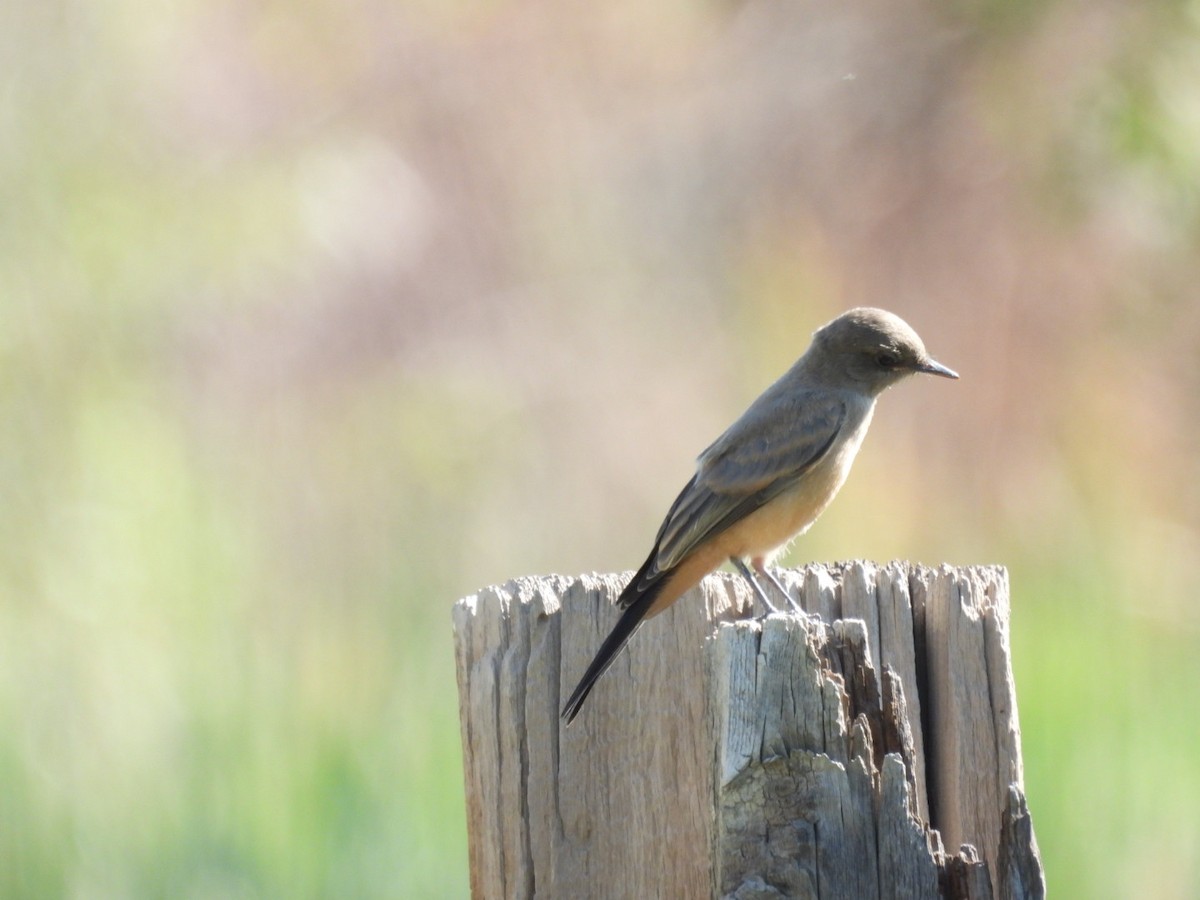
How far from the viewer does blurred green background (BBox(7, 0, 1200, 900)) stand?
473cm

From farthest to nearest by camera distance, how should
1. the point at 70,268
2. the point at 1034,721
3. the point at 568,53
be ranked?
the point at 568,53, the point at 70,268, the point at 1034,721

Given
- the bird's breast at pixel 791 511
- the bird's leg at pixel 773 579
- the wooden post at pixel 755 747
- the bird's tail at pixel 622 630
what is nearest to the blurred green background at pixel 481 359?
the bird's breast at pixel 791 511

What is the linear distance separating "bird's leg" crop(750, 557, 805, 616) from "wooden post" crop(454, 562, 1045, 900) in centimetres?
4

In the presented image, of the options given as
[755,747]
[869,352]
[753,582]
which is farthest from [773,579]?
[755,747]

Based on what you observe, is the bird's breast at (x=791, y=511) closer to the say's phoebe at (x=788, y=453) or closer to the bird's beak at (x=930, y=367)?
the say's phoebe at (x=788, y=453)

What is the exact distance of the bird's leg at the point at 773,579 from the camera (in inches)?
138

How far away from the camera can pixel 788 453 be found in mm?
4559

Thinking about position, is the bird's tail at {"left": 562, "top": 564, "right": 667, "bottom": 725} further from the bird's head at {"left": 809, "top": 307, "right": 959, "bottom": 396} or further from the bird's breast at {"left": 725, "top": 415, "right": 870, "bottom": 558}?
the bird's head at {"left": 809, "top": 307, "right": 959, "bottom": 396}

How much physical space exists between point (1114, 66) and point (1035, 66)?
0.89m

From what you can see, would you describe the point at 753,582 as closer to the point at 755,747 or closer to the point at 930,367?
the point at 930,367

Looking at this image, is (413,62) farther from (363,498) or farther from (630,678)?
(630,678)

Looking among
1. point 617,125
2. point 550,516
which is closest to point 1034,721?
point 550,516

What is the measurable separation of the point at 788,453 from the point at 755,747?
2.33 metres

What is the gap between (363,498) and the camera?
6.36 m
